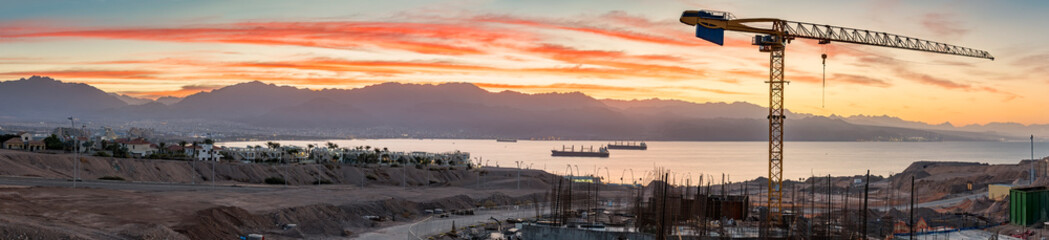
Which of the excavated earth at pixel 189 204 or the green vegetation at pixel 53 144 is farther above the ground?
the green vegetation at pixel 53 144

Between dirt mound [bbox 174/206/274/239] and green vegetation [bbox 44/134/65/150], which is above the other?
green vegetation [bbox 44/134/65/150]

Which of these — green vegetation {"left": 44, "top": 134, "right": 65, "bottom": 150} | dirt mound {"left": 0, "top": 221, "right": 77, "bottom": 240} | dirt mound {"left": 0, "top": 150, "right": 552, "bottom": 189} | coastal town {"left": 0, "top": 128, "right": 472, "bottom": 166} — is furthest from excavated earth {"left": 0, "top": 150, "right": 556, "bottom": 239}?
green vegetation {"left": 44, "top": 134, "right": 65, "bottom": 150}

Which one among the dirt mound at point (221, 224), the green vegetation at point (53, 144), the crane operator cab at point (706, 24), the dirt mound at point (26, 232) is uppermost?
the crane operator cab at point (706, 24)

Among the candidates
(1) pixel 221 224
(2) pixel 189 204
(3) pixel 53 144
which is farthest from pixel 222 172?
(1) pixel 221 224

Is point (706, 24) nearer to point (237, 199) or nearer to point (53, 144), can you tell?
point (237, 199)

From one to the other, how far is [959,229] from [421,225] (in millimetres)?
30953

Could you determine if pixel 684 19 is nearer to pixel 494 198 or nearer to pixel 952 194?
pixel 494 198

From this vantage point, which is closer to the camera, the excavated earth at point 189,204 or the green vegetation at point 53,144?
the excavated earth at point 189,204

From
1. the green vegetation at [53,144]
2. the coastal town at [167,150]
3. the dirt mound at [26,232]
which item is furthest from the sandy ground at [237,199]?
the green vegetation at [53,144]

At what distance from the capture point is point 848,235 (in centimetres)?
3650

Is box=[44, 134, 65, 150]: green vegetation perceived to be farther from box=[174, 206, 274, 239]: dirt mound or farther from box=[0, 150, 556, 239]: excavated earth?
box=[174, 206, 274, 239]: dirt mound

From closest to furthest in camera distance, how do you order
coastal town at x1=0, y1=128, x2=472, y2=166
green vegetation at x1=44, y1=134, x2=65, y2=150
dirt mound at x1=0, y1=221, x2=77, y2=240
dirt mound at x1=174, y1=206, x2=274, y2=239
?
dirt mound at x1=0, y1=221, x2=77, y2=240 < dirt mound at x1=174, y1=206, x2=274, y2=239 < green vegetation at x1=44, y1=134, x2=65, y2=150 < coastal town at x1=0, y1=128, x2=472, y2=166

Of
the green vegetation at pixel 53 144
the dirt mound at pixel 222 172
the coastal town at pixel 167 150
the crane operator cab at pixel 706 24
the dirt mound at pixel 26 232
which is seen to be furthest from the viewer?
the coastal town at pixel 167 150

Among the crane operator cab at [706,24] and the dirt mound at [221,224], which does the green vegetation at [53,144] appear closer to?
the dirt mound at [221,224]
